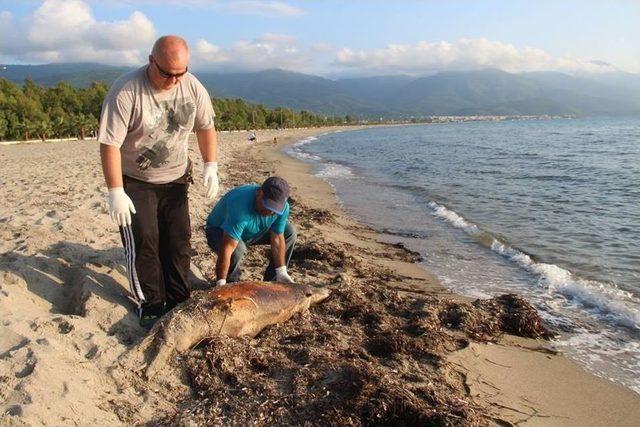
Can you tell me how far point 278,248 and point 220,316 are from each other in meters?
1.25

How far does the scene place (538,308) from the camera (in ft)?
19.9

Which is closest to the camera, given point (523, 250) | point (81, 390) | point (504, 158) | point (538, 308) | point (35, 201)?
point (81, 390)

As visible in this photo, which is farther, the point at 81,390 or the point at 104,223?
the point at 104,223

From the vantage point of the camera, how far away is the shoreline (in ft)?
12.2

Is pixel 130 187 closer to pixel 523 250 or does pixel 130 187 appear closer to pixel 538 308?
pixel 538 308

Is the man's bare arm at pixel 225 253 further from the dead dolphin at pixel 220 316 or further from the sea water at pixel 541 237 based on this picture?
the sea water at pixel 541 237

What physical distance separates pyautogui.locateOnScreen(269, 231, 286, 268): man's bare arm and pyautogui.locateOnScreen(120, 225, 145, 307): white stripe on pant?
1411 mm

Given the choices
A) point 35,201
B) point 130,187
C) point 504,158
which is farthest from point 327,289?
point 504,158

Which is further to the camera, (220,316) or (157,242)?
(157,242)

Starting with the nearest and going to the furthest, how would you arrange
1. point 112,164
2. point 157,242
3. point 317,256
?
point 112,164
point 157,242
point 317,256

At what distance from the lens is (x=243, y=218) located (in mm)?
4816

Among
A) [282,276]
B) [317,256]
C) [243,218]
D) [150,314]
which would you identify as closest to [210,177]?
[243,218]

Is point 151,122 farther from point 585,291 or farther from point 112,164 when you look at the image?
point 585,291

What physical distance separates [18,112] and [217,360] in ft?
150
